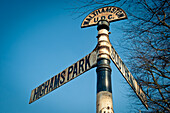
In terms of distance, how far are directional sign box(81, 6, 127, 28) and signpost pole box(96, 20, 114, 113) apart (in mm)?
175

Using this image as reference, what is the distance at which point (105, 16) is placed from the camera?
3.04 meters

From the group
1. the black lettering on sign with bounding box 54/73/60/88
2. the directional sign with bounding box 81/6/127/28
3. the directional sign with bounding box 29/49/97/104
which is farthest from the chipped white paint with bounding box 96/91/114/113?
the directional sign with bounding box 81/6/127/28

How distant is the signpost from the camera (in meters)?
2.12

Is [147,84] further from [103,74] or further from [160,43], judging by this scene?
[103,74]

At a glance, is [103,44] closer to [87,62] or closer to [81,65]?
[87,62]

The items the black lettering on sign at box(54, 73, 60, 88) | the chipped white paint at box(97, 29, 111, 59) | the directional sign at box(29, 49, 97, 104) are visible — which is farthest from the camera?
the black lettering on sign at box(54, 73, 60, 88)

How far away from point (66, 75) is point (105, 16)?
122 centimetres

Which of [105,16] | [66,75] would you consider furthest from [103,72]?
[105,16]

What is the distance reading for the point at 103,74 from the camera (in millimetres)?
2275

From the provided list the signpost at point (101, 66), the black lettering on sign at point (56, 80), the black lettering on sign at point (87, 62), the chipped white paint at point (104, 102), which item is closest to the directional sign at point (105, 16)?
the signpost at point (101, 66)

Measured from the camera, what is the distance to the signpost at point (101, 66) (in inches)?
83.6

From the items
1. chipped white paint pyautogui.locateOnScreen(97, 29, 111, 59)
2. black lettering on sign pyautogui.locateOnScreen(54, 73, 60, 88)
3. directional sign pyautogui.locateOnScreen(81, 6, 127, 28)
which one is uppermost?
directional sign pyautogui.locateOnScreen(81, 6, 127, 28)

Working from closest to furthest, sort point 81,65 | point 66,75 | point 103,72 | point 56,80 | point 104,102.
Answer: point 104,102 < point 103,72 < point 81,65 < point 66,75 < point 56,80

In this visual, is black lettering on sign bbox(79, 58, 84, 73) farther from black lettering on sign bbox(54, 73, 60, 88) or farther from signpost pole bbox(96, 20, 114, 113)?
black lettering on sign bbox(54, 73, 60, 88)
